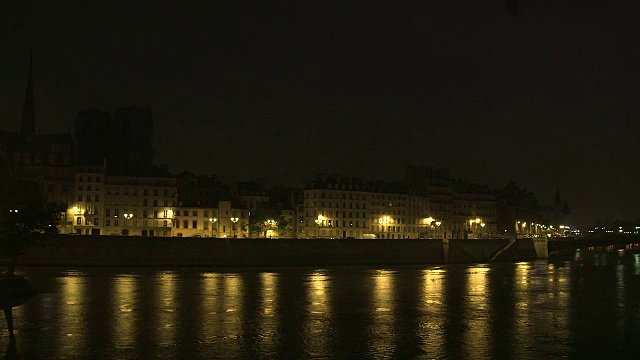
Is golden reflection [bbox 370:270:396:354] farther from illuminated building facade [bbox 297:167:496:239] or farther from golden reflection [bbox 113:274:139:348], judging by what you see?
illuminated building facade [bbox 297:167:496:239]

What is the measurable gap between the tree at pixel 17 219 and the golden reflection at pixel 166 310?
919cm

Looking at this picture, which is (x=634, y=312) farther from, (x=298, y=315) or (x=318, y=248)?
(x=318, y=248)

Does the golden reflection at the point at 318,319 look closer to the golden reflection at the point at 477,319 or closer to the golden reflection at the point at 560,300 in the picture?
the golden reflection at the point at 477,319

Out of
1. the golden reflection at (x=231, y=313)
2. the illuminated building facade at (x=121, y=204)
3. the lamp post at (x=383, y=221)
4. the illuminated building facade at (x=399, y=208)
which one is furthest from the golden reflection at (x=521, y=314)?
the lamp post at (x=383, y=221)

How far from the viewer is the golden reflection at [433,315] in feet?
93.7

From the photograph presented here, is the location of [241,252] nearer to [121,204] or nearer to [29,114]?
[121,204]

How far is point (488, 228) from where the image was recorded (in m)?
169

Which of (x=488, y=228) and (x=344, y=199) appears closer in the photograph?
(x=344, y=199)

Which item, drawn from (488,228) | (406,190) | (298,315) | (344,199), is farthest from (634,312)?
(488,228)

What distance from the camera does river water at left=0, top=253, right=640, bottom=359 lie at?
27703mm

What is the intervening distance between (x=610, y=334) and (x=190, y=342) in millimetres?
17628

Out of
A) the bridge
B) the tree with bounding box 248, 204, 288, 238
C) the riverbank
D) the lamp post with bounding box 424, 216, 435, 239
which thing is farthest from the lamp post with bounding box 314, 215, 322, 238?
the bridge

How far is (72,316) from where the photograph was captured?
1409 inches

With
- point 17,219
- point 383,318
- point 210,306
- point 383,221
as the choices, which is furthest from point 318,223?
point 383,318
